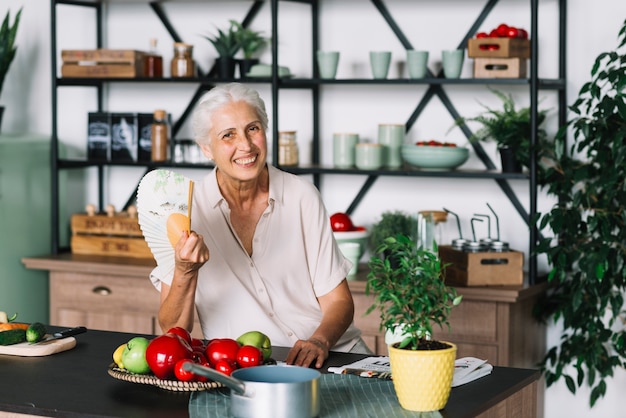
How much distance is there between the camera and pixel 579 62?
14.4ft

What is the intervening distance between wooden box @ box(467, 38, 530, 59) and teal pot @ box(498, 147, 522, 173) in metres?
0.38

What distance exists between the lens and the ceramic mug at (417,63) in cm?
444

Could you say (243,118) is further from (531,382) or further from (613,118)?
(613,118)

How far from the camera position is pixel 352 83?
4.54m

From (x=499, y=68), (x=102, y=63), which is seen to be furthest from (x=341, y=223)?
(x=102, y=63)

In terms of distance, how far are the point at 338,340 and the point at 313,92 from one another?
196cm

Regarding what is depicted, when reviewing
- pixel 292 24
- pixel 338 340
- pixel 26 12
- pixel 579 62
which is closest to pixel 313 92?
pixel 292 24

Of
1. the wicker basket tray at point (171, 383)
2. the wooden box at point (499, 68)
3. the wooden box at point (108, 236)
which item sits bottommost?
the wicker basket tray at point (171, 383)

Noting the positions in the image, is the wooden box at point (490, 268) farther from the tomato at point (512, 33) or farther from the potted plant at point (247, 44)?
the potted plant at point (247, 44)

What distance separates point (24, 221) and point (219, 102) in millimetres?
2250

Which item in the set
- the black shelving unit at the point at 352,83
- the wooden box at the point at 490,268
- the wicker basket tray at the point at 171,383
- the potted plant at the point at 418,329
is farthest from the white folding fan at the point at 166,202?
the black shelving unit at the point at 352,83

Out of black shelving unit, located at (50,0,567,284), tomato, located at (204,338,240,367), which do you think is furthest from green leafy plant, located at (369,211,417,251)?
tomato, located at (204,338,240,367)

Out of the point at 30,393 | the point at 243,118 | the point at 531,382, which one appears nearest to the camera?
the point at 30,393

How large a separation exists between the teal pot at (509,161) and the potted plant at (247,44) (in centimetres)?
124
